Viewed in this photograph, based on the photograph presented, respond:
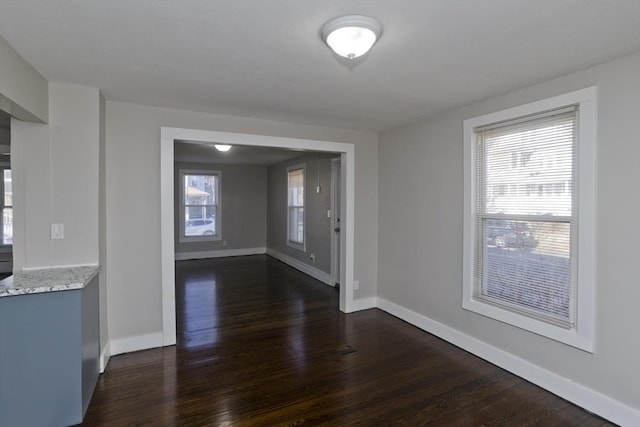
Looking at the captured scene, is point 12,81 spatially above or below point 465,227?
above

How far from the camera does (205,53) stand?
210 centimetres

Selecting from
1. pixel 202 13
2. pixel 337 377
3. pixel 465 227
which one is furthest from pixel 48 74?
pixel 465 227

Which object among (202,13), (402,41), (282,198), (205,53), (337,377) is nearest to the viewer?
(202,13)

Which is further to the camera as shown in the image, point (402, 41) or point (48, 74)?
point (48, 74)

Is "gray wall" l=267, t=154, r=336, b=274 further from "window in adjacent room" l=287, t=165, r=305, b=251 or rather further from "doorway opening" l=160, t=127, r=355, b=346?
"doorway opening" l=160, t=127, r=355, b=346

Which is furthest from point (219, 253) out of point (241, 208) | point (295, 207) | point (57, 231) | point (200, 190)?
point (57, 231)

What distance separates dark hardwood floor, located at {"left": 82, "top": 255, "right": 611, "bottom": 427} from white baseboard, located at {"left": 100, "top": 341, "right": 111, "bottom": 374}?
0.06 metres

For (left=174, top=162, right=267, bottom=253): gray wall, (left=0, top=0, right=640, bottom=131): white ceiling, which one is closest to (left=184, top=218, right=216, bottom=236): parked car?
(left=174, top=162, right=267, bottom=253): gray wall

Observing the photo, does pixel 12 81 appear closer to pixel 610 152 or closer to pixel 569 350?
pixel 610 152

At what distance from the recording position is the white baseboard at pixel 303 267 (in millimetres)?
5863

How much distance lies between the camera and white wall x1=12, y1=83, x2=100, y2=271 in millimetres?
2514

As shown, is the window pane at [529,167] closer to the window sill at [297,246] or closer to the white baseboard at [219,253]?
the window sill at [297,246]

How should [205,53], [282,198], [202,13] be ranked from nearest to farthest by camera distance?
[202,13] < [205,53] < [282,198]

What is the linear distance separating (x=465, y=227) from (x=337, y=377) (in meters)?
1.81
